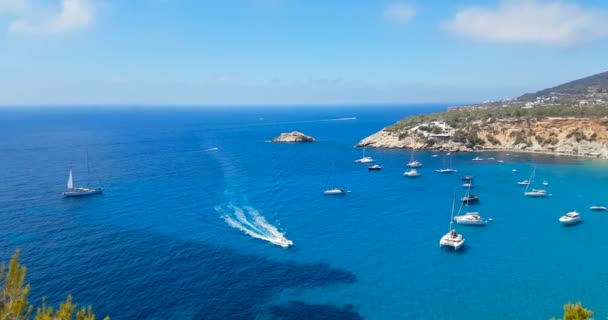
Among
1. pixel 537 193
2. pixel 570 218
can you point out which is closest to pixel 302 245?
pixel 570 218

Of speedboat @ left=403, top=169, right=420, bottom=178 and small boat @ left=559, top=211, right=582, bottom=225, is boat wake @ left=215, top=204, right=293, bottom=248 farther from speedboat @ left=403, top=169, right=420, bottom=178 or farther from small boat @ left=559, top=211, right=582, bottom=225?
speedboat @ left=403, top=169, right=420, bottom=178

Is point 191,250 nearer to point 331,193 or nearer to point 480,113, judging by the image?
point 331,193

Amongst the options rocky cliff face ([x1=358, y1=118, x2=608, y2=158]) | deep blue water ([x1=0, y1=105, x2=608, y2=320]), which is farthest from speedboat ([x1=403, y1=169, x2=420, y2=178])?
rocky cliff face ([x1=358, y1=118, x2=608, y2=158])

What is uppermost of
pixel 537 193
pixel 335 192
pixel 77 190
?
pixel 77 190

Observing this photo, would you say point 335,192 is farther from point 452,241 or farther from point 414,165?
point 414,165

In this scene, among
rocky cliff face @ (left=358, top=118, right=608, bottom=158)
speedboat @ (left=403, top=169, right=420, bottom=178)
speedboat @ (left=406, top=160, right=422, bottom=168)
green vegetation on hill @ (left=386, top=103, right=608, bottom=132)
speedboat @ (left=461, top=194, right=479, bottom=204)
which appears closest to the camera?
speedboat @ (left=461, top=194, right=479, bottom=204)

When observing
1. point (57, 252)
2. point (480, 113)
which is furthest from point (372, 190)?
point (480, 113)

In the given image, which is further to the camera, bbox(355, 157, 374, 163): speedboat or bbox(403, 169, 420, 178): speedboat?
bbox(355, 157, 374, 163): speedboat
